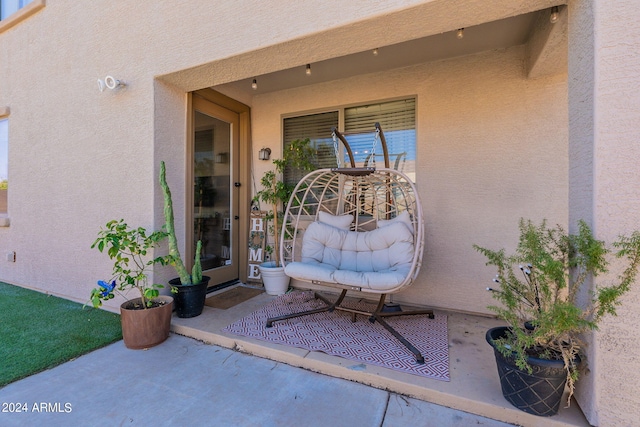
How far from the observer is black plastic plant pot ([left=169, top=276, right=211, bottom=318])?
2617 mm

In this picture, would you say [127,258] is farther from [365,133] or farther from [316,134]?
[365,133]

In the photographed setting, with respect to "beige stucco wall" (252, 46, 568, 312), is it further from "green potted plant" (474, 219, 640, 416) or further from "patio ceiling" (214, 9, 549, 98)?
"green potted plant" (474, 219, 640, 416)

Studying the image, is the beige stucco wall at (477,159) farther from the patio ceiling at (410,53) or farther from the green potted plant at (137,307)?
the green potted plant at (137,307)

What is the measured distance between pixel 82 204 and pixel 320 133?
2.82 metres

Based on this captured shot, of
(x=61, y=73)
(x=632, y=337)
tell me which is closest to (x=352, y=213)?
(x=632, y=337)

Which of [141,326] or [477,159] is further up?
[477,159]

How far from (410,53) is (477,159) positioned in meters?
1.25

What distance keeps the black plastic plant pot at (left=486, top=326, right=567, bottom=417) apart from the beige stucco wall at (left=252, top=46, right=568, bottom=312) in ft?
4.85

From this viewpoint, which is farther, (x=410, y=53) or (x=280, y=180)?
(x=280, y=180)

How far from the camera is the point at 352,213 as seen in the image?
3.27 meters

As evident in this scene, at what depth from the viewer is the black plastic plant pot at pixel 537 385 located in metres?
1.39

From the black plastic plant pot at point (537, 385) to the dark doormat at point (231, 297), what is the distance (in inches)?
96.1

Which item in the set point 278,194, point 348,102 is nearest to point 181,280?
point 278,194

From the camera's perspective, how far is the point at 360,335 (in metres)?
2.34
